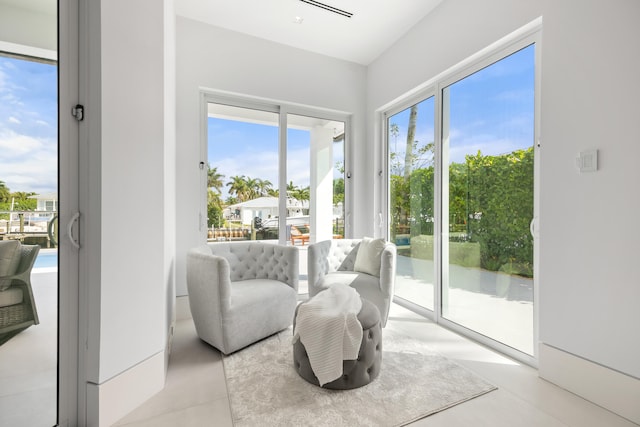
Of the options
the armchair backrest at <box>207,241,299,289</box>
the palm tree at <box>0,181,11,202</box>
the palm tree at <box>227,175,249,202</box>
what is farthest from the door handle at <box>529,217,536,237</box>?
the palm tree at <box>0,181,11,202</box>

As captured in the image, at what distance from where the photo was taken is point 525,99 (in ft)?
7.75

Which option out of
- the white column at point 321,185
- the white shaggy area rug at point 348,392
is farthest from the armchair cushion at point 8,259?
the white column at point 321,185

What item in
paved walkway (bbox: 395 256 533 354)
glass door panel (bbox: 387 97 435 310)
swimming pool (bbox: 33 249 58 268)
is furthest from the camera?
glass door panel (bbox: 387 97 435 310)

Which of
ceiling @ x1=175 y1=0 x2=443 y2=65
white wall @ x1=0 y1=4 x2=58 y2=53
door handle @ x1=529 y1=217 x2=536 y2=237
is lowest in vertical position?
door handle @ x1=529 y1=217 x2=536 y2=237

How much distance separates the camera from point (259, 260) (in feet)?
10.3

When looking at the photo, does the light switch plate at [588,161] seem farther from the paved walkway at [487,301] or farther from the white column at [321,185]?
the white column at [321,185]

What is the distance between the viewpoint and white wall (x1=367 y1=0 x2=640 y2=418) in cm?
167

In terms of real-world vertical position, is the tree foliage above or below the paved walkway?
above

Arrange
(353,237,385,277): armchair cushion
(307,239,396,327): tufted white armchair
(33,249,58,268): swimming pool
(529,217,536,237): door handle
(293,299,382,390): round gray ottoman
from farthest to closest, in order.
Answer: (353,237,385,277): armchair cushion < (307,239,396,327): tufted white armchair < (529,217,536,237): door handle < (293,299,382,390): round gray ottoman < (33,249,58,268): swimming pool

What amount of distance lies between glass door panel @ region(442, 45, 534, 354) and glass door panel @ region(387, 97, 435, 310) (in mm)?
239

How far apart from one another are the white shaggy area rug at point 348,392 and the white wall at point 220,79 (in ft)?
5.30

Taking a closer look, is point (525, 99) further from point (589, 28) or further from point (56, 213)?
point (56, 213)

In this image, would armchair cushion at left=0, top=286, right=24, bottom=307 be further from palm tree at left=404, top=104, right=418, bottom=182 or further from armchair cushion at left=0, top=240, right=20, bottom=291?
palm tree at left=404, top=104, right=418, bottom=182

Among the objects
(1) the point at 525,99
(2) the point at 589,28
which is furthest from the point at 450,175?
(2) the point at 589,28
